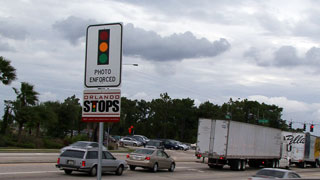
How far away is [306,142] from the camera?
4875cm

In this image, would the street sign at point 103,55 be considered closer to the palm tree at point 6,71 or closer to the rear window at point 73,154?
the rear window at point 73,154

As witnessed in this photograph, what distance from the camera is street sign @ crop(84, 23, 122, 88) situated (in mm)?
5863

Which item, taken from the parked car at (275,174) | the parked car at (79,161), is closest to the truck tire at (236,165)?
the parked car at (275,174)

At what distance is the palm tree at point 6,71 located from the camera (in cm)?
4406

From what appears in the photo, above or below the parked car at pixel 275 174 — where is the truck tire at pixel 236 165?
below

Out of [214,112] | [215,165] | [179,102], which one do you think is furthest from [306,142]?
[179,102]

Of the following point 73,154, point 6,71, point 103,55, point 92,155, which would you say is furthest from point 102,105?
point 6,71

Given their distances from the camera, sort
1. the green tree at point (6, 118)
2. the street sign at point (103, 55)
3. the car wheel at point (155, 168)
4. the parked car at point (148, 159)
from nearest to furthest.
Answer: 1. the street sign at point (103, 55)
2. the parked car at point (148, 159)
3. the car wheel at point (155, 168)
4. the green tree at point (6, 118)

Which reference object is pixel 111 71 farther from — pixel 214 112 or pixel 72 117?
pixel 214 112

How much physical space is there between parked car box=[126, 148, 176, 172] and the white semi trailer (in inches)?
212

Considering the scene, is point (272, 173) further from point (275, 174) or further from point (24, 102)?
point (24, 102)

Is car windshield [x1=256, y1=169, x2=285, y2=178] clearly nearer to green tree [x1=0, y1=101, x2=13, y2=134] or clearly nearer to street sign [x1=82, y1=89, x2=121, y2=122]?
street sign [x1=82, y1=89, x2=121, y2=122]

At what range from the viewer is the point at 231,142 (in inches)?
1320

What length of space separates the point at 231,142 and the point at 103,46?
28599mm
